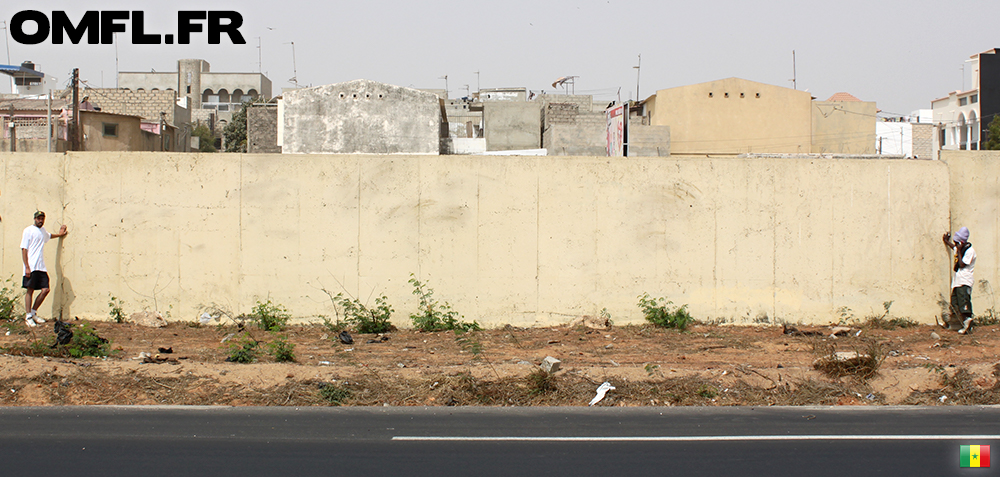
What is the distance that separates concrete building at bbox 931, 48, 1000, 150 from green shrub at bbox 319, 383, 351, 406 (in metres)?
61.1

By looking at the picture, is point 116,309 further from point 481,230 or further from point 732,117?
point 732,117

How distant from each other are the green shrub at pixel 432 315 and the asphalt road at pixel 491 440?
3594 mm

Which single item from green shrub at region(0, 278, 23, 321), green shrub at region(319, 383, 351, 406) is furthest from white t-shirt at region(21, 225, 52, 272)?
green shrub at region(319, 383, 351, 406)

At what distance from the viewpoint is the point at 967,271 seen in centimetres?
1077

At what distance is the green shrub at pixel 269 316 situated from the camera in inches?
424

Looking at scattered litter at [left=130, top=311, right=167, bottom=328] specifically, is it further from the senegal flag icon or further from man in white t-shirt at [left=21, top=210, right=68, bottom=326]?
the senegal flag icon

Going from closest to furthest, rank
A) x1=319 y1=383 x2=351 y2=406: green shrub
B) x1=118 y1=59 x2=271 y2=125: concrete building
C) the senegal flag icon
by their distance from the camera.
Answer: the senegal flag icon, x1=319 y1=383 x2=351 y2=406: green shrub, x1=118 y1=59 x2=271 y2=125: concrete building

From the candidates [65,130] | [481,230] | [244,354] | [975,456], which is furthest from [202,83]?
[975,456]

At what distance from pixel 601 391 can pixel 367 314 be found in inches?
173

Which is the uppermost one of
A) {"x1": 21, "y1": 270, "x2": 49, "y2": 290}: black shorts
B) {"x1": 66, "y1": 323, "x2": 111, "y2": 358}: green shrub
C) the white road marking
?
{"x1": 21, "y1": 270, "x2": 49, "y2": 290}: black shorts

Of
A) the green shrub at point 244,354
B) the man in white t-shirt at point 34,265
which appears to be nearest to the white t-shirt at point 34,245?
the man in white t-shirt at point 34,265

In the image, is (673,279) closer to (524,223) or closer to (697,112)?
(524,223)

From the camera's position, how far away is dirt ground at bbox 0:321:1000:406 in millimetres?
7613

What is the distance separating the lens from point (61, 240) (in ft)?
35.9
